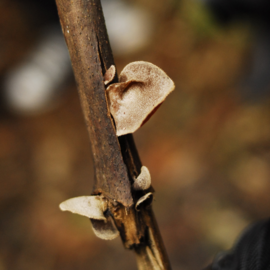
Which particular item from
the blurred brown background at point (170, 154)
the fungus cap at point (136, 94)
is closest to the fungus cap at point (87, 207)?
the fungus cap at point (136, 94)

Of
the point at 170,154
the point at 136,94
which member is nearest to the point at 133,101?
the point at 136,94

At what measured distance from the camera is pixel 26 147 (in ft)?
3.52

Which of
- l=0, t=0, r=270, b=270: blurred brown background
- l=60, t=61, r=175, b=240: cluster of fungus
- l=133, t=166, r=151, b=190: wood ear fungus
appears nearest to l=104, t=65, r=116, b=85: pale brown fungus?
l=60, t=61, r=175, b=240: cluster of fungus

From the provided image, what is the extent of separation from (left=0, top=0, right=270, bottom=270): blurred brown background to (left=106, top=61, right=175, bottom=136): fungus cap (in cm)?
74

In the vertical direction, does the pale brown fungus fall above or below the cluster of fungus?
above

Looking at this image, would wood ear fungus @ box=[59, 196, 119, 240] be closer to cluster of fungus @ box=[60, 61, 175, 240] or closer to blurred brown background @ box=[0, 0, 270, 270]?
cluster of fungus @ box=[60, 61, 175, 240]

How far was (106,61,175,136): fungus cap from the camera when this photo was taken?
36cm

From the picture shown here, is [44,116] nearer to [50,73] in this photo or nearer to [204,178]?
[50,73]

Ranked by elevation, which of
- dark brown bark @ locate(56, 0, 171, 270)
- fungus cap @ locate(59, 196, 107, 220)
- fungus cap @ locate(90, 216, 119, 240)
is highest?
dark brown bark @ locate(56, 0, 171, 270)

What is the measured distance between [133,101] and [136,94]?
12 millimetres

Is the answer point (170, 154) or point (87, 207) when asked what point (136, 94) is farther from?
point (170, 154)

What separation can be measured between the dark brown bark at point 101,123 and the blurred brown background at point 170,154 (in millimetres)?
708

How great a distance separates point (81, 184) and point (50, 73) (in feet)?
1.72

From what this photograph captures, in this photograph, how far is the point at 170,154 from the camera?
3.77 ft
